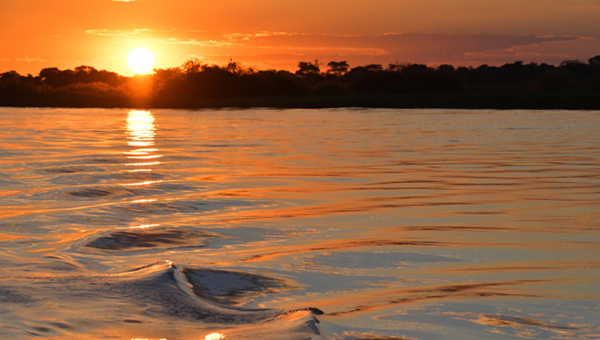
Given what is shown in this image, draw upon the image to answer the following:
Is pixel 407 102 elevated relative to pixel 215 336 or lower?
elevated

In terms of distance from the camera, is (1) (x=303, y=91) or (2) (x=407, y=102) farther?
(1) (x=303, y=91)

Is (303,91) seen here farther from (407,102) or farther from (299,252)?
(299,252)

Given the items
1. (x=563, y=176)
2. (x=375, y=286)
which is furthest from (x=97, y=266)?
(x=563, y=176)

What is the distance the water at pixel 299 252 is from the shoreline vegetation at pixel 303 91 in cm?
4570

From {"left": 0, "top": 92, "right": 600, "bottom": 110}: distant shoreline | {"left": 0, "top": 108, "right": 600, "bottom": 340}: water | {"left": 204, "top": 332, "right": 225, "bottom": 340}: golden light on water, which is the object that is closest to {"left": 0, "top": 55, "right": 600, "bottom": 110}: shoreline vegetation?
{"left": 0, "top": 92, "right": 600, "bottom": 110}: distant shoreline

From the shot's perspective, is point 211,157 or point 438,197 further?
point 211,157

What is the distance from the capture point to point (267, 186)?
1013 cm

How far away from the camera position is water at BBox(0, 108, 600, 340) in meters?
3.81

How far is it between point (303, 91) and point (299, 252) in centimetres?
7023

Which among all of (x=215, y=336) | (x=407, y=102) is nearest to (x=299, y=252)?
(x=215, y=336)

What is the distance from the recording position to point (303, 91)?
248 feet

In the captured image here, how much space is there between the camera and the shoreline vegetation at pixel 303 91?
58.7 meters

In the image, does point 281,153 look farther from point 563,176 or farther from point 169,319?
point 169,319

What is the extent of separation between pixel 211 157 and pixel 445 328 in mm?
11839
